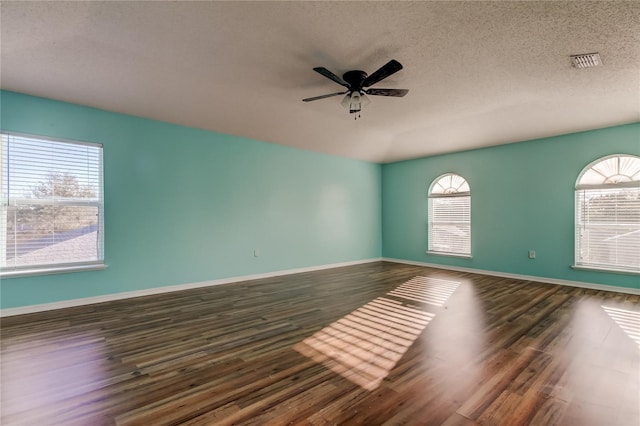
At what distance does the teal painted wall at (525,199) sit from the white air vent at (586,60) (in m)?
2.56

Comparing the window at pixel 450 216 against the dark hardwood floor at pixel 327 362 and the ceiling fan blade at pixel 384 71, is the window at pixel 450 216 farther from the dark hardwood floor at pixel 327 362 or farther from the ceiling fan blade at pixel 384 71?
the ceiling fan blade at pixel 384 71

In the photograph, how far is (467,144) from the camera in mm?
6156

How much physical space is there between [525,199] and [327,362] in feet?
17.4

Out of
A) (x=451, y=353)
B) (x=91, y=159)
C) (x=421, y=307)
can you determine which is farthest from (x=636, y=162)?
(x=91, y=159)

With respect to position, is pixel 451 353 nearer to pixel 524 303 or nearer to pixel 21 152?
pixel 524 303

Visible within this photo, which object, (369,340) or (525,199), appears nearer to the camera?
(369,340)

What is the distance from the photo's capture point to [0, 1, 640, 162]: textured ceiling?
240 centimetres

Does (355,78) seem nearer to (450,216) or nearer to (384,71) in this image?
(384,71)

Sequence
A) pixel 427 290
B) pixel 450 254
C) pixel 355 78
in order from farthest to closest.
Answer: pixel 450 254
pixel 427 290
pixel 355 78

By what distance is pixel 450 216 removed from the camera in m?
6.89

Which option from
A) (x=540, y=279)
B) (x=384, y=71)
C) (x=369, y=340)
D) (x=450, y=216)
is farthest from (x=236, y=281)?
(x=540, y=279)

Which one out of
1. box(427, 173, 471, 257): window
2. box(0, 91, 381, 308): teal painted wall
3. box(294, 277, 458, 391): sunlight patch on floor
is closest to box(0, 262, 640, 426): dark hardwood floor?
box(294, 277, 458, 391): sunlight patch on floor

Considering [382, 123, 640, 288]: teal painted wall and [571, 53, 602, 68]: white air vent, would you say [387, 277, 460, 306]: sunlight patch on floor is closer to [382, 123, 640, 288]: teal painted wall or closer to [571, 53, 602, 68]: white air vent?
[382, 123, 640, 288]: teal painted wall

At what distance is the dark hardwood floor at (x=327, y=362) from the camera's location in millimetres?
1814
